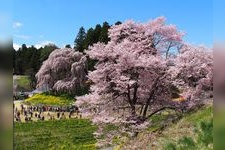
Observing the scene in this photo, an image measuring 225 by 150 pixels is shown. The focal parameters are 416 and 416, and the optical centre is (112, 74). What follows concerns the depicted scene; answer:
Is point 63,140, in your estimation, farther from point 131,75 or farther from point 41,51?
point 41,51

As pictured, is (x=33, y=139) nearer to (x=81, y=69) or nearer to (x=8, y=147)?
(x=81, y=69)

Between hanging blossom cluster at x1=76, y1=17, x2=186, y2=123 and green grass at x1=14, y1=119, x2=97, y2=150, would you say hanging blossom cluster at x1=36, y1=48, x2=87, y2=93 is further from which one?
green grass at x1=14, y1=119, x2=97, y2=150

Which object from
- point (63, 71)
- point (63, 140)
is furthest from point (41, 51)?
point (63, 140)

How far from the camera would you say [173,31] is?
12.4 feet

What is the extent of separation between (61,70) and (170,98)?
1.15 metres

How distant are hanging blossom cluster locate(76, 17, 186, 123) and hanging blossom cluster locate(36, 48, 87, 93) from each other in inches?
10.0

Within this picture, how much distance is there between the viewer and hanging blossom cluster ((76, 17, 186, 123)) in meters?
4.11

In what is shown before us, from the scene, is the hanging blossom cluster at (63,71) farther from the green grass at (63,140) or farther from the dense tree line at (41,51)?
the green grass at (63,140)

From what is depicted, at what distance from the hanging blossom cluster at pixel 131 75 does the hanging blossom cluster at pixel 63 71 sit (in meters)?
0.25

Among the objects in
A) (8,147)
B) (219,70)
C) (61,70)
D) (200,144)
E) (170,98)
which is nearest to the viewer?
(219,70)

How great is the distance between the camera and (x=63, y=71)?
13.2 feet

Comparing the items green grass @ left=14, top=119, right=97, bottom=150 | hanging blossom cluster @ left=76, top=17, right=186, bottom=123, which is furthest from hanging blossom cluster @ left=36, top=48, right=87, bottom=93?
green grass @ left=14, top=119, right=97, bottom=150

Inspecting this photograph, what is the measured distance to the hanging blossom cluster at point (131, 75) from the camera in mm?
4109

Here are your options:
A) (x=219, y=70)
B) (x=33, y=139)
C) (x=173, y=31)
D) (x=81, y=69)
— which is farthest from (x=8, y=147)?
(x=33, y=139)
